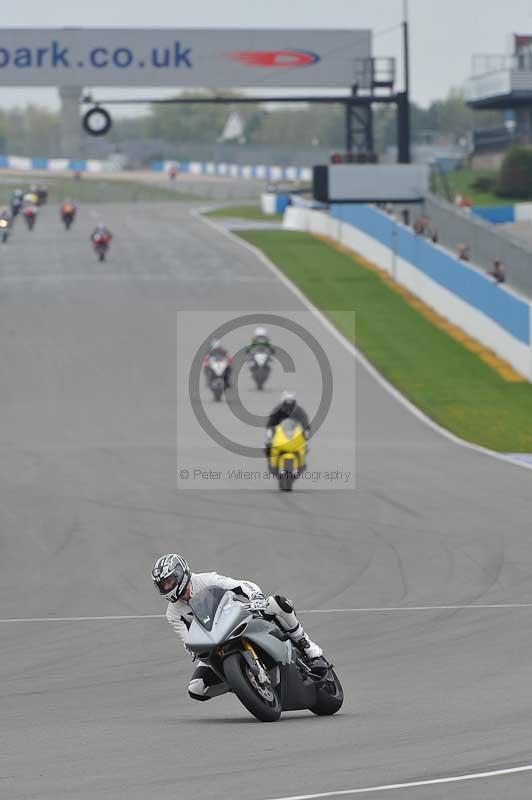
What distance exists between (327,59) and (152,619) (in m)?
45.3

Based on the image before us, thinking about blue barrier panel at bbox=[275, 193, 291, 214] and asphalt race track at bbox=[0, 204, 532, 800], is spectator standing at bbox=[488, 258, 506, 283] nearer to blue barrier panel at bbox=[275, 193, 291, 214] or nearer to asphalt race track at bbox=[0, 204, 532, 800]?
asphalt race track at bbox=[0, 204, 532, 800]

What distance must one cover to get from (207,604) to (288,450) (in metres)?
13.4

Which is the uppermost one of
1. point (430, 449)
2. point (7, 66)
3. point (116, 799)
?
point (7, 66)

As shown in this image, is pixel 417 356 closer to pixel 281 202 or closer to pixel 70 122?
pixel 281 202

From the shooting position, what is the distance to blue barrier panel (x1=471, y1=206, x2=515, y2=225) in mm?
63812

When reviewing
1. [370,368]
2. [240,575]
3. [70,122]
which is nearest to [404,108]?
[370,368]

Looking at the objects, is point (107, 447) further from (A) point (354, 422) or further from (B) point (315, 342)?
(B) point (315, 342)

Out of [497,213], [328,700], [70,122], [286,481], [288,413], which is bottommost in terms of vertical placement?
[286,481]

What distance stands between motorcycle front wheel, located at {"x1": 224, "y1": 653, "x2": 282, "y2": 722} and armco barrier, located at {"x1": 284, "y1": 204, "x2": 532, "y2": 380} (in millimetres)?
27863

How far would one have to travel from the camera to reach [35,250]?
63.3 metres

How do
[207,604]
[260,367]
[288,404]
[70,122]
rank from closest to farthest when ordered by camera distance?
[207,604] → [288,404] → [260,367] → [70,122]

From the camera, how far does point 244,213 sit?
86.2 metres

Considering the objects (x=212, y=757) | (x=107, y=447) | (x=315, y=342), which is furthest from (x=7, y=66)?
(x=212, y=757)

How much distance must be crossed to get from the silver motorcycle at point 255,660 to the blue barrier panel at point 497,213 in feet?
181
